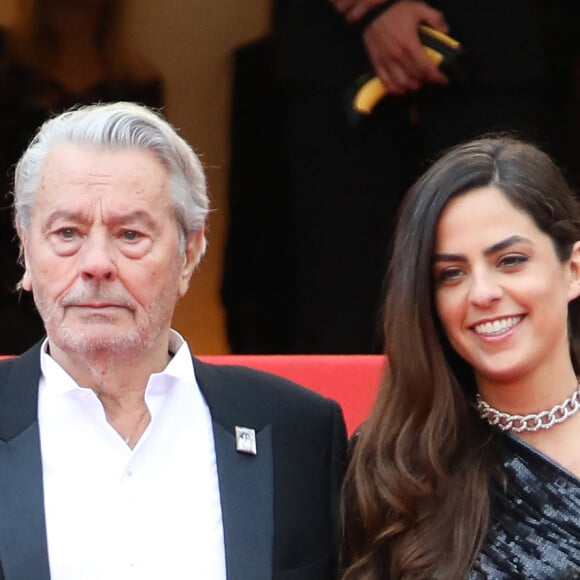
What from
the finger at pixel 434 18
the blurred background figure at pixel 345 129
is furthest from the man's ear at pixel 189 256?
the finger at pixel 434 18

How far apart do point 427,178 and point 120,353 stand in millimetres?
640

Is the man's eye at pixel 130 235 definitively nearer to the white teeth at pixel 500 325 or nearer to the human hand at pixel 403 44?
the white teeth at pixel 500 325

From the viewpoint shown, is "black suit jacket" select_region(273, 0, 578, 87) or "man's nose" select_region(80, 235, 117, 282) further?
"black suit jacket" select_region(273, 0, 578, 87)

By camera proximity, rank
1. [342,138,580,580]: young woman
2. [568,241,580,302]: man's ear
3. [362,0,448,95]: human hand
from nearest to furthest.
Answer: [342,138,580,580]: young woman < [568,241,580,302]: man's ear < [362,0,448,95]: human hand

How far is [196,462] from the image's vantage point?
9.14 ft

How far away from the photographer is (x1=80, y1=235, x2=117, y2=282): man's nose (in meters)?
2.71

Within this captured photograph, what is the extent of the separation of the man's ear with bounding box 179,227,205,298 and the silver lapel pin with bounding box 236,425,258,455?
27 centimetres

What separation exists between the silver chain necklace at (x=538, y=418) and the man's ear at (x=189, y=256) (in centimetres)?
59

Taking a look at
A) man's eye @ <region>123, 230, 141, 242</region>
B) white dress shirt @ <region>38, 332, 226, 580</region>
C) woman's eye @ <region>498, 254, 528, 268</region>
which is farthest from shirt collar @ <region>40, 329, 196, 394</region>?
woman's eye @ <region>498, 254, 528, 268</region>

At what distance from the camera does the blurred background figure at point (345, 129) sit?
4059 mm

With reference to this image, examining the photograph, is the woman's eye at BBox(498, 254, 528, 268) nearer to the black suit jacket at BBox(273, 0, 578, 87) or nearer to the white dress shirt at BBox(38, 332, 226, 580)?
the white dress shirt at BBox(38, 332, 226, 580)

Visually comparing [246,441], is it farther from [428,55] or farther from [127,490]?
[428,55]

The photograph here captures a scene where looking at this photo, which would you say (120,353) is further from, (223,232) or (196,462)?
(223,232)

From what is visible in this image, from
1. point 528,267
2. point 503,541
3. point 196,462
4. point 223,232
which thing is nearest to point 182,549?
point 196,462
